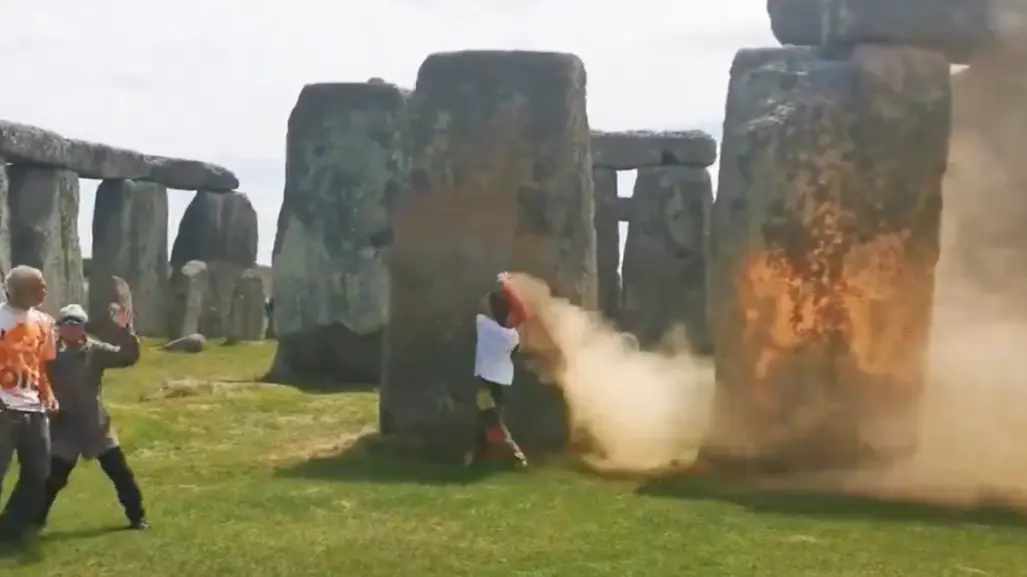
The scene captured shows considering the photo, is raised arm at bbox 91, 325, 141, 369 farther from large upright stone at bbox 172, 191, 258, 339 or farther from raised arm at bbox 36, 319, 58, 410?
large upright stone at bbox 172, 191, 258, 339

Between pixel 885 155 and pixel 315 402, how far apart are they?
5559mm

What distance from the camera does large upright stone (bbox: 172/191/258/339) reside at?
24281mm

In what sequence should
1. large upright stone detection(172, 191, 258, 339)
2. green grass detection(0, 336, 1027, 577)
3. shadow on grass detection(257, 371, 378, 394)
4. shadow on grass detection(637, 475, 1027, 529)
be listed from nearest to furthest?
green grass detection(0, 336, 1027, 577)
shadow on grass detection(637, 475, 1027, 529)
shadow on grass detection(257, 371, 378, 394)
large upright stone detection(172, 191, 258, 339)

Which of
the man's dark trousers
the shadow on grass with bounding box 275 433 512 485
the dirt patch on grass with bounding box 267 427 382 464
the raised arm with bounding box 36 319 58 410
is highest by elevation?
the raised arm with bounding box 36 319 58 410

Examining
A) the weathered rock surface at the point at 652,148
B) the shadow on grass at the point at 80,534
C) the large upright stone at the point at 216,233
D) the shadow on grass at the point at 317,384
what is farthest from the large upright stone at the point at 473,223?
the large upright stone at the point at 216,233

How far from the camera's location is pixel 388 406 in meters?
10.8

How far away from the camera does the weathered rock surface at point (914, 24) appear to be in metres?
9.84

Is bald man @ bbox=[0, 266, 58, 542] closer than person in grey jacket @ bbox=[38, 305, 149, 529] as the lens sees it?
Yes

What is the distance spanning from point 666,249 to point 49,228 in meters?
8.17

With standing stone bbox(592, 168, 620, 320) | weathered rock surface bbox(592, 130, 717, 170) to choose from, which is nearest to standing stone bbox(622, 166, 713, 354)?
weathered rock surface bbox(592, 130, 717, 170)

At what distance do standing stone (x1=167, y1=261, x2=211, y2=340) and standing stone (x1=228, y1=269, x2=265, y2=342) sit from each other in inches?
16.7

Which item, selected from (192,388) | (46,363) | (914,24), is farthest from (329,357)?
(46,363)

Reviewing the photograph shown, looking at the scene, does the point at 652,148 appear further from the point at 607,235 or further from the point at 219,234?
the point at 219,234

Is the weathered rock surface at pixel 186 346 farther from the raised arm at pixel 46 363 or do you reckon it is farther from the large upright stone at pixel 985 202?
the raised arm at pixel 46 363
